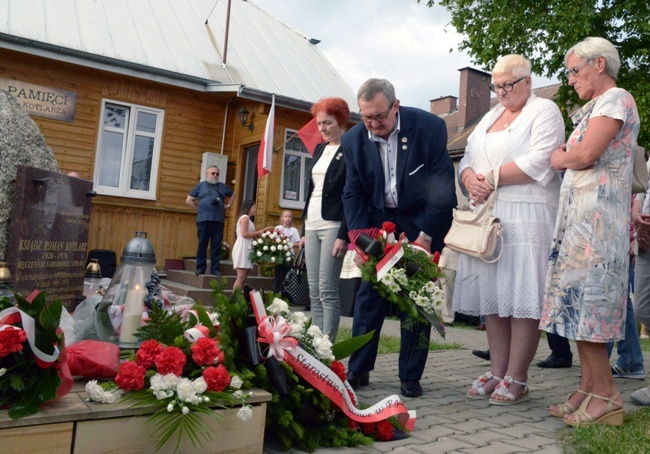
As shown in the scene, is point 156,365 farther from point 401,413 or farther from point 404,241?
point 404,241

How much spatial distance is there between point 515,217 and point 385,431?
1.60 m

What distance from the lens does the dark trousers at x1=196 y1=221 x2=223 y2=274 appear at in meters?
11.2

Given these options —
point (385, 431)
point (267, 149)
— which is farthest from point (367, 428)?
point (267, 149)

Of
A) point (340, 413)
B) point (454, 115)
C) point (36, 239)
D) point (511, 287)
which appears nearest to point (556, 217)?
point (511, 287)

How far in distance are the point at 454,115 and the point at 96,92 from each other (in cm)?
2609

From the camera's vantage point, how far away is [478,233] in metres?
3.87

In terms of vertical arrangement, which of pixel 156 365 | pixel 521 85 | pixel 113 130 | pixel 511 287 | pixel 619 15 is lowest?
pixel 156 365

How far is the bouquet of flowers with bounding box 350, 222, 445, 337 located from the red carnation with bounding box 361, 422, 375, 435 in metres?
0.83

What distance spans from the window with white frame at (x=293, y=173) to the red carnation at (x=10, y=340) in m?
11.9

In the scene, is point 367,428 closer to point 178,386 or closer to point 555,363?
point 178,386

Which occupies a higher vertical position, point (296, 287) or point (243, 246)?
point (243, 246)

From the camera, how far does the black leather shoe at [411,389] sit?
4.19 metres

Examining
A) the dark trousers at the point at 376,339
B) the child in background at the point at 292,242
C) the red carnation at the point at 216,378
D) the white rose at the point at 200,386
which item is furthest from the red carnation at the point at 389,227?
the child in background at the point at 292,242

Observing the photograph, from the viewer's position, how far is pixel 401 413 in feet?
10.7
